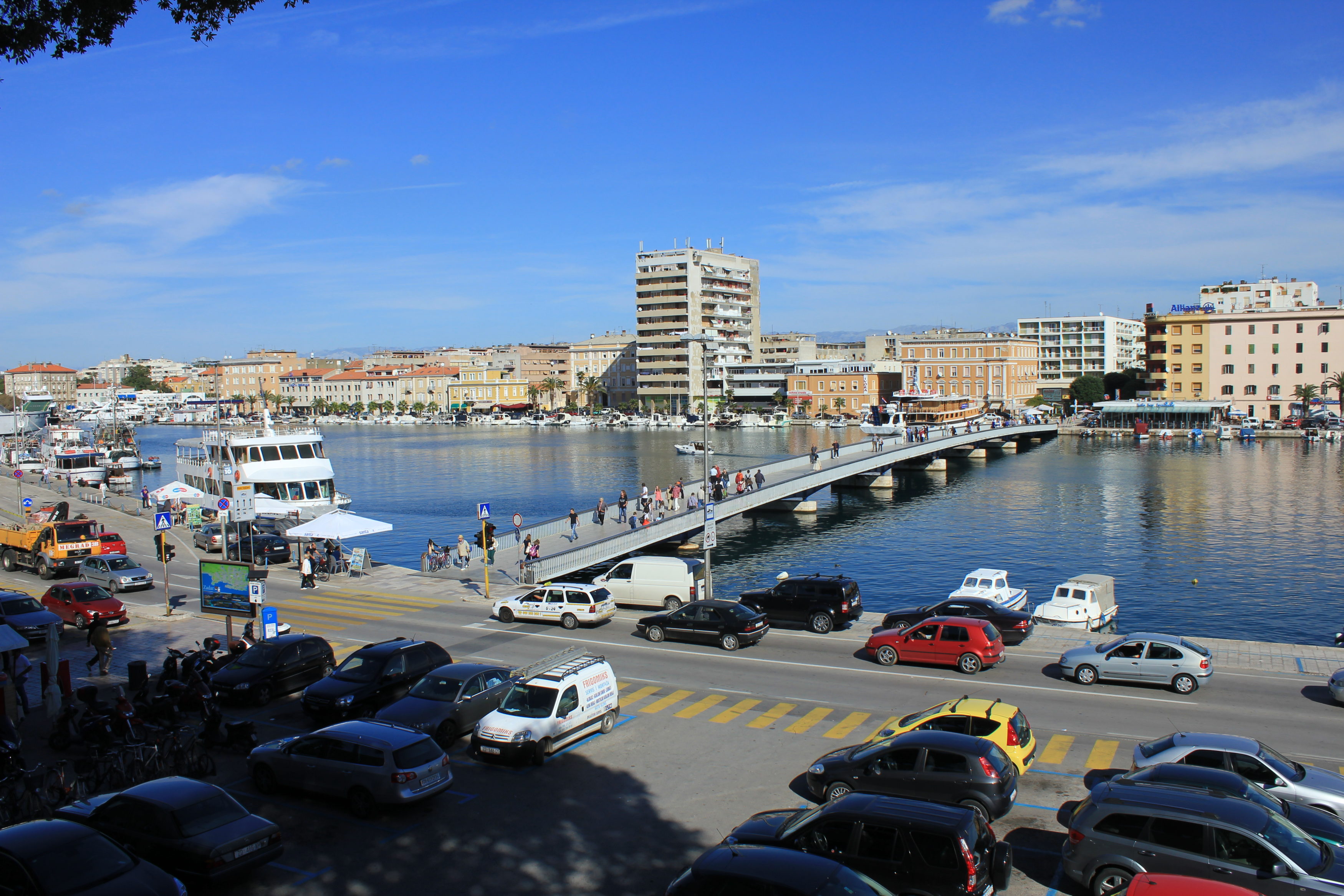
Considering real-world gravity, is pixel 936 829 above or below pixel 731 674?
above

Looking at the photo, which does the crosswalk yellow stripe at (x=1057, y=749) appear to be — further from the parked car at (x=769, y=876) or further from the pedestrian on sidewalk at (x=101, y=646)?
the pedestrian on sidewalk at (x=101, y=646)

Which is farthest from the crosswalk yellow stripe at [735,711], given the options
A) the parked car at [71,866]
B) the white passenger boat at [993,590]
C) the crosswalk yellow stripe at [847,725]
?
the white passenger boat at [993,590]

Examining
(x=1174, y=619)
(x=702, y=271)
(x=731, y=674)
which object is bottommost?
(x=1174, y=619)

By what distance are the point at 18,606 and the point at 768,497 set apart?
3734cm

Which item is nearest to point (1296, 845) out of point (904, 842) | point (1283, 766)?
point (1283, 766)

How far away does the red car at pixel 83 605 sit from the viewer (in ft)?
85.5

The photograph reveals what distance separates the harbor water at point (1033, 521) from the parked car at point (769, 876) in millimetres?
27857

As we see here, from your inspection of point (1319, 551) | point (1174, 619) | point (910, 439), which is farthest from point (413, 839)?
point (910, 439)

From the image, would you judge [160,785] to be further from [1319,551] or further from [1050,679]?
[1319,551]

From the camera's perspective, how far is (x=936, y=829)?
9844mm

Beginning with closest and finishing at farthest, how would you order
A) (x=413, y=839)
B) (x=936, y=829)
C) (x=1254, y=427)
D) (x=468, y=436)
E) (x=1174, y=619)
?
1. (x=936, y=829)
2. (x=413, y=839)
3. (x=1174, y=619)
4. (x=1254, y=427)
5. (x=468, y=436)

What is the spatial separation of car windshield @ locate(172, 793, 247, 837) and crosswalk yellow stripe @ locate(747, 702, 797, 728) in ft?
29.9

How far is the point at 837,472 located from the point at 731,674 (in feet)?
141

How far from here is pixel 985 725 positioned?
45.7 feet
